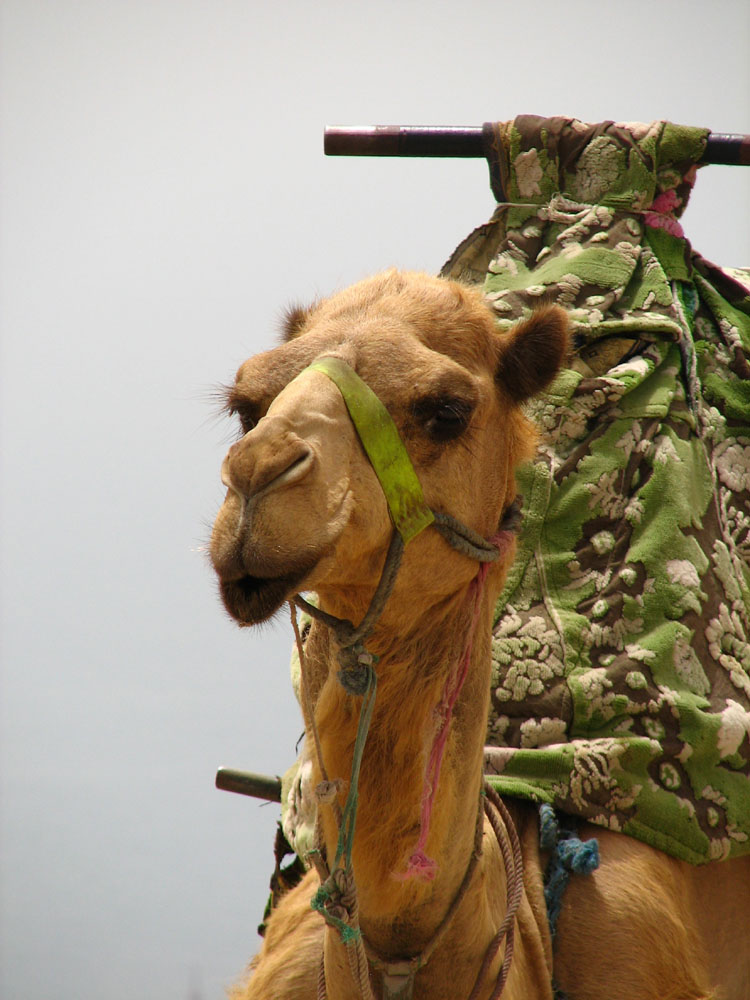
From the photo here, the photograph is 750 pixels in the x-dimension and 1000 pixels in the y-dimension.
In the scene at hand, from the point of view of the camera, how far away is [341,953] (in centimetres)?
195

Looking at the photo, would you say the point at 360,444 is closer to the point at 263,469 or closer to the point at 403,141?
the point at 263,469

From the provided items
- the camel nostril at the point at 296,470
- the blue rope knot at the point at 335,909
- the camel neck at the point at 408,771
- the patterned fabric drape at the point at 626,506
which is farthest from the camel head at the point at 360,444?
the patterned fabric drape at the point at 626,506

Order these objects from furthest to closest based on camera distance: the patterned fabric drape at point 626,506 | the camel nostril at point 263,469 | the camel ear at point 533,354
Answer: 1. the patterned fabric drape at point 626,506
2. the camel ear at point 533,354
3. the camel nostril at point 263,469

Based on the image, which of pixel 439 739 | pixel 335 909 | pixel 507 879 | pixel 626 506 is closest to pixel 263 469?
pixel 439 739

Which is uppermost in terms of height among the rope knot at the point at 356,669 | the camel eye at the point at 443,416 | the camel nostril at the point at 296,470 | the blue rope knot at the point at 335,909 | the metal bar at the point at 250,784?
the camel nostril at the point at 296,470

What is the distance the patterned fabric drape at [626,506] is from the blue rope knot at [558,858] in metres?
0.07

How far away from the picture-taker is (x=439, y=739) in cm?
195

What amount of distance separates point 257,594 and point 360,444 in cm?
32

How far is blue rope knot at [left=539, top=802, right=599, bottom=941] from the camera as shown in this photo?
7.45ft

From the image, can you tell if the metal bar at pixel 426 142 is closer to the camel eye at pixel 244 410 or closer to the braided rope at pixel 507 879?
the camel eye at pixel 244 410

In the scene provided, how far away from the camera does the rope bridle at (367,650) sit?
5.75ft

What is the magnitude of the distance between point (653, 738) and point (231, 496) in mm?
1348

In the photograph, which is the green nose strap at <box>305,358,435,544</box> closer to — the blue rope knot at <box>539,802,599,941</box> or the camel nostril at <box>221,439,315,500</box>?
the camel nostril at <box>221,439,315,500</box>

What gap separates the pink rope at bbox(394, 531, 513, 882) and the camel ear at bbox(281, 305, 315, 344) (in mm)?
647
